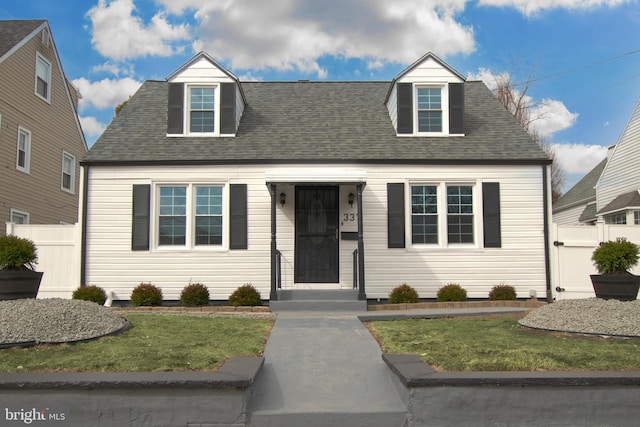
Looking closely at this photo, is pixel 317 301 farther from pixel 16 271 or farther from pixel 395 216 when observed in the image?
pixel 16 271

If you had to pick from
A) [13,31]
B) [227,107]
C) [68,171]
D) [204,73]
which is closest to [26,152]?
[68,171]

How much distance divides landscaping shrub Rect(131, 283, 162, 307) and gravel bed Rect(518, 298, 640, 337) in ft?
24.6

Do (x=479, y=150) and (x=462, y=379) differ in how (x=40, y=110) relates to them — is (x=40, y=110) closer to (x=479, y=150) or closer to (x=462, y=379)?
(x=479, y=150)

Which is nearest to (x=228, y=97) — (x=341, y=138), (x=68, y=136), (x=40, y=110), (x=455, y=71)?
(x=341, y=138)

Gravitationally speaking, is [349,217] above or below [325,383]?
above

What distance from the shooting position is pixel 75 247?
1176 centimetres

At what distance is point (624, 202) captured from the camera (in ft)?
54.9

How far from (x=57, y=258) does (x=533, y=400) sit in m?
10.6

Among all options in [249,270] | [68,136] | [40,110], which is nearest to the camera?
[249,270]

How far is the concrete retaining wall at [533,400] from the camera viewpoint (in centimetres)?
467

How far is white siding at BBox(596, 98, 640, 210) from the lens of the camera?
17.3m

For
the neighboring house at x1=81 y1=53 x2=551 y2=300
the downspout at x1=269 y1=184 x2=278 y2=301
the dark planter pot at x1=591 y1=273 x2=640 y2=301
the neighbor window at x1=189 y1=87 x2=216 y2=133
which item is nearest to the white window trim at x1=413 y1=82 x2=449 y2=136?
the neighboring house at x1=81 y1=53 x2=551 y2=300

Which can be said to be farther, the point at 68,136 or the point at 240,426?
the point at 68,136

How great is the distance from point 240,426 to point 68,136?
1727cm
